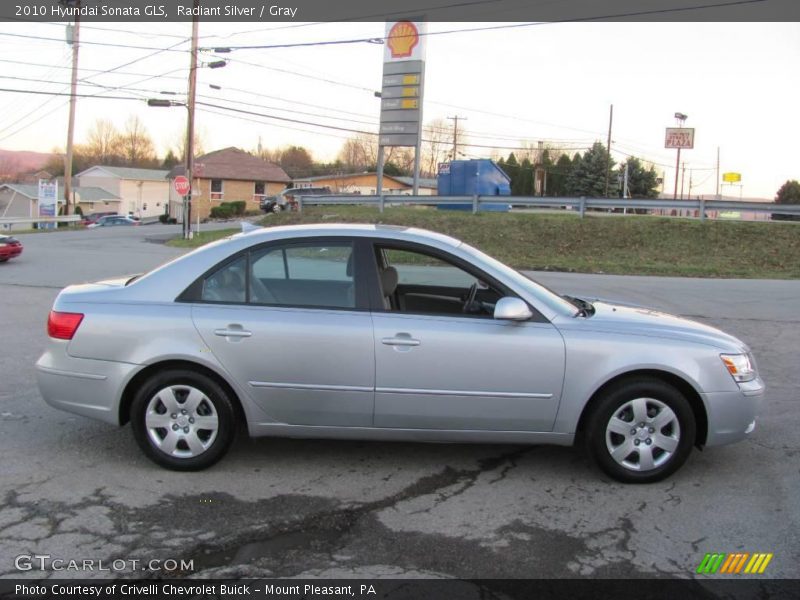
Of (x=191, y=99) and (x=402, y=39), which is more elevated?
(x=402, y=39)

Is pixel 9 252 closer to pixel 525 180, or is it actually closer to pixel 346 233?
pixel 346 233

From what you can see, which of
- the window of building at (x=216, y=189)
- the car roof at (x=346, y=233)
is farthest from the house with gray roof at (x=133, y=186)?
the car roof at (x=346, y=233)

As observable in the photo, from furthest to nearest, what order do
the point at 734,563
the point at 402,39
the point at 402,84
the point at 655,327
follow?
the point at 402,84
the point at 402,39
the point at 655,327
the point at 734,563

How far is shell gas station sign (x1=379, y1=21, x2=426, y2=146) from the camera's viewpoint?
1177 inches

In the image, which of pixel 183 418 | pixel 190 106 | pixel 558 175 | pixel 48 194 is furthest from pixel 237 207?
pixel 183 418

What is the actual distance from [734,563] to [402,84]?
95.9 feet

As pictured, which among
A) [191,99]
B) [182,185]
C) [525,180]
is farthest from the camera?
[525,180]

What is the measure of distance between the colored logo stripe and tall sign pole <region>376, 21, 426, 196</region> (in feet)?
89.3

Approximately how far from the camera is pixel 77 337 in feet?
14.7

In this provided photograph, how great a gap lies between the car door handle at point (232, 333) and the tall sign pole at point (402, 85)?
26.1 meters

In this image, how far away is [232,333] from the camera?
14.3 ft

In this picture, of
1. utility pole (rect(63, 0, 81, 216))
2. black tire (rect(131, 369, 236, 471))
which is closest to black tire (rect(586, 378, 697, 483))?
black tire (rect(131, 369, 236, 471))

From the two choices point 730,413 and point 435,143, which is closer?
point 730,413

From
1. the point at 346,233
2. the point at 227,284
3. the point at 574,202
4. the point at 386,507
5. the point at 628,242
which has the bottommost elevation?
the point at 386,507
